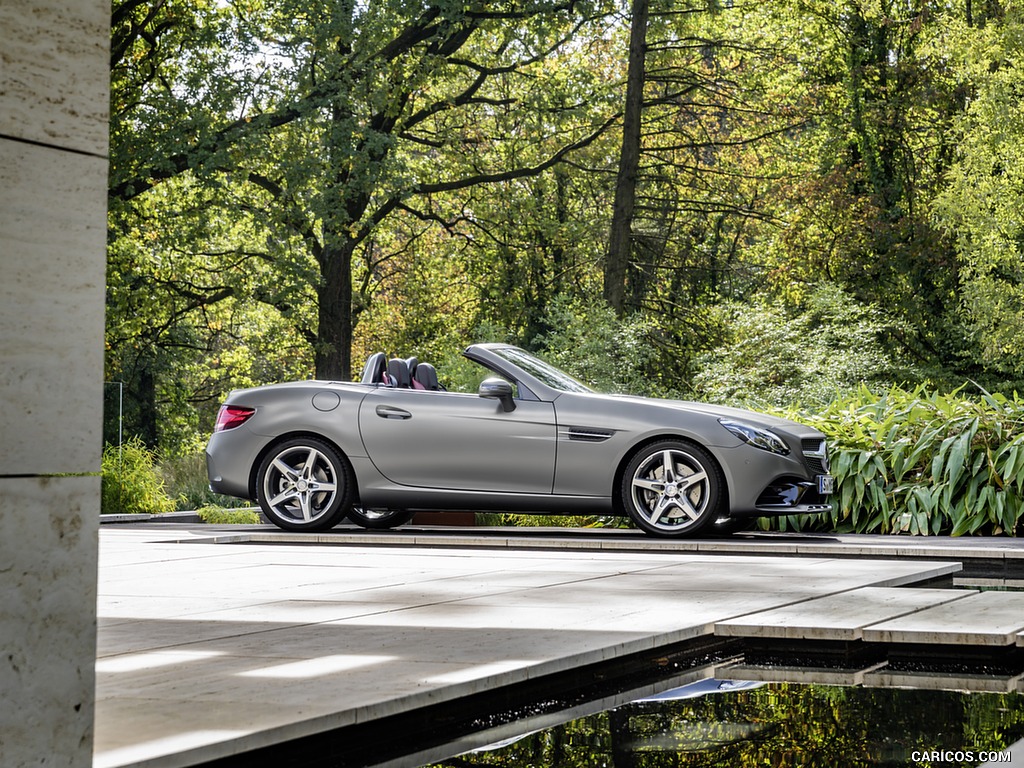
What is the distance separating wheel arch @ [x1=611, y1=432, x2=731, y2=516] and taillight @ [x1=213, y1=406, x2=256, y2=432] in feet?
10.7

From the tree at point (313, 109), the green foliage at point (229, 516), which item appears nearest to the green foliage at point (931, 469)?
the green foliage at point (229, 516)

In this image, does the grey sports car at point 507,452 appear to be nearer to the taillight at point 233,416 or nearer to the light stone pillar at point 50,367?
the taillight at point 233,416

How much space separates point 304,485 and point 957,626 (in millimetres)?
7261

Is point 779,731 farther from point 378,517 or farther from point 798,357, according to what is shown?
point 798,357

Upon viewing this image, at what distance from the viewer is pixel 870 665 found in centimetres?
478

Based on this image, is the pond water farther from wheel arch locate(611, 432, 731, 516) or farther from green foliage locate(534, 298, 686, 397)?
green foliage locate(534, 298, 686, 397)

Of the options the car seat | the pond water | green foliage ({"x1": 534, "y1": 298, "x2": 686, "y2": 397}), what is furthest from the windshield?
green foliage ({"x1": 534, "y1": 298, "x2": 686, "y2": 397})

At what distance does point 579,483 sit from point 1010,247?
789 inches

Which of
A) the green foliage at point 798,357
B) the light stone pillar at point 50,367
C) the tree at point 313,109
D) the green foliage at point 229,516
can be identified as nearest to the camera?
the light stone pillar at point 50,367

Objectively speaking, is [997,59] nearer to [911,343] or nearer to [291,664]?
[911,343]

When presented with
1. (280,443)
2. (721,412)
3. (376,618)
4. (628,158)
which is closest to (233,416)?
(280,443)

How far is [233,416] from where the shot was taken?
11.6m

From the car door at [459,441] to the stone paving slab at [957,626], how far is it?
5.26 metres

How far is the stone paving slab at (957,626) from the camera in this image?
485 cm
